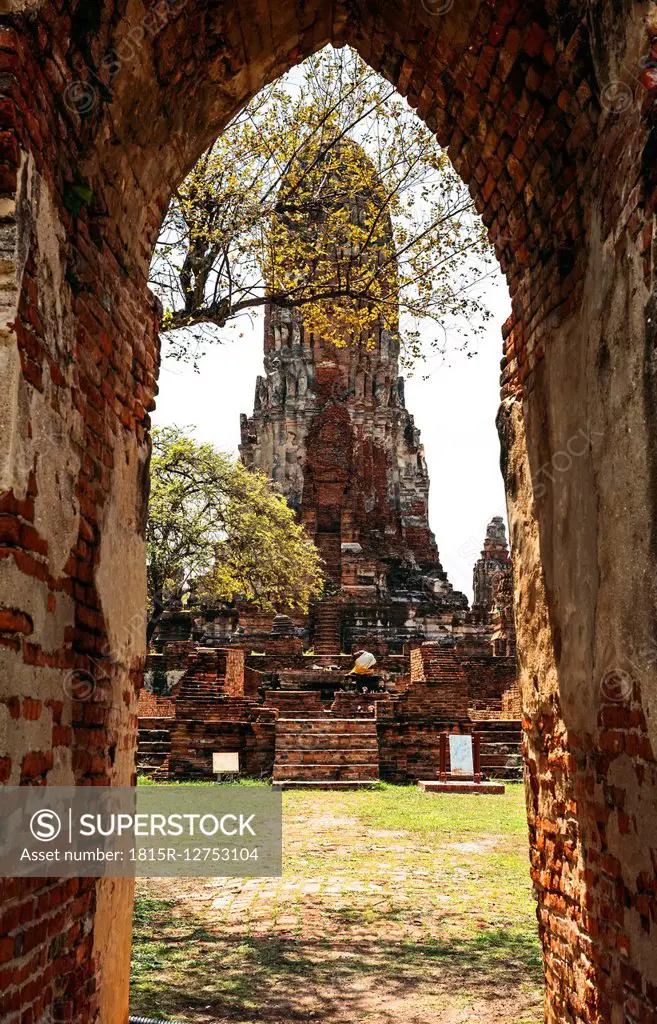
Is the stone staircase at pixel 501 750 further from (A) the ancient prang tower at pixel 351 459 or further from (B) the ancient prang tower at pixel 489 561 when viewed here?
(B) the ancient prang tower at pixel 489 561

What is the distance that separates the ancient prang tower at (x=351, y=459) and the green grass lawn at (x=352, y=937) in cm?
2315

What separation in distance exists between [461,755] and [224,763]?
3.42m

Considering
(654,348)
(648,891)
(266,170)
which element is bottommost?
(648,891)

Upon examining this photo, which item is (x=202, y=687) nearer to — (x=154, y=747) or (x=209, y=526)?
(x=154, y=747)

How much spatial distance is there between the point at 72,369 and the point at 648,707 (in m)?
2.19

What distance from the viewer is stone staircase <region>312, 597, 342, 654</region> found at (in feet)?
90.7

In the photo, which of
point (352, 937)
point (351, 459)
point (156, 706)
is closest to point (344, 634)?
point (351, 459)

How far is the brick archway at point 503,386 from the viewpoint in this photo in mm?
2682

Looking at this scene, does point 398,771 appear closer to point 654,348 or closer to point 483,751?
point 483,751

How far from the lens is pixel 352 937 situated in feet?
18.0

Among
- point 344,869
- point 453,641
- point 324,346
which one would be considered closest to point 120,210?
point 344,869

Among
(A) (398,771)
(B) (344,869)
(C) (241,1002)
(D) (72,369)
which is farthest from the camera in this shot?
(A) (398,771)

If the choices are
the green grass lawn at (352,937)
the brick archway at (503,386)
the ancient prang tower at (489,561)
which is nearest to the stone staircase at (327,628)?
the ancient prang tower at (489,561)

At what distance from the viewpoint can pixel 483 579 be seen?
3819 cm
